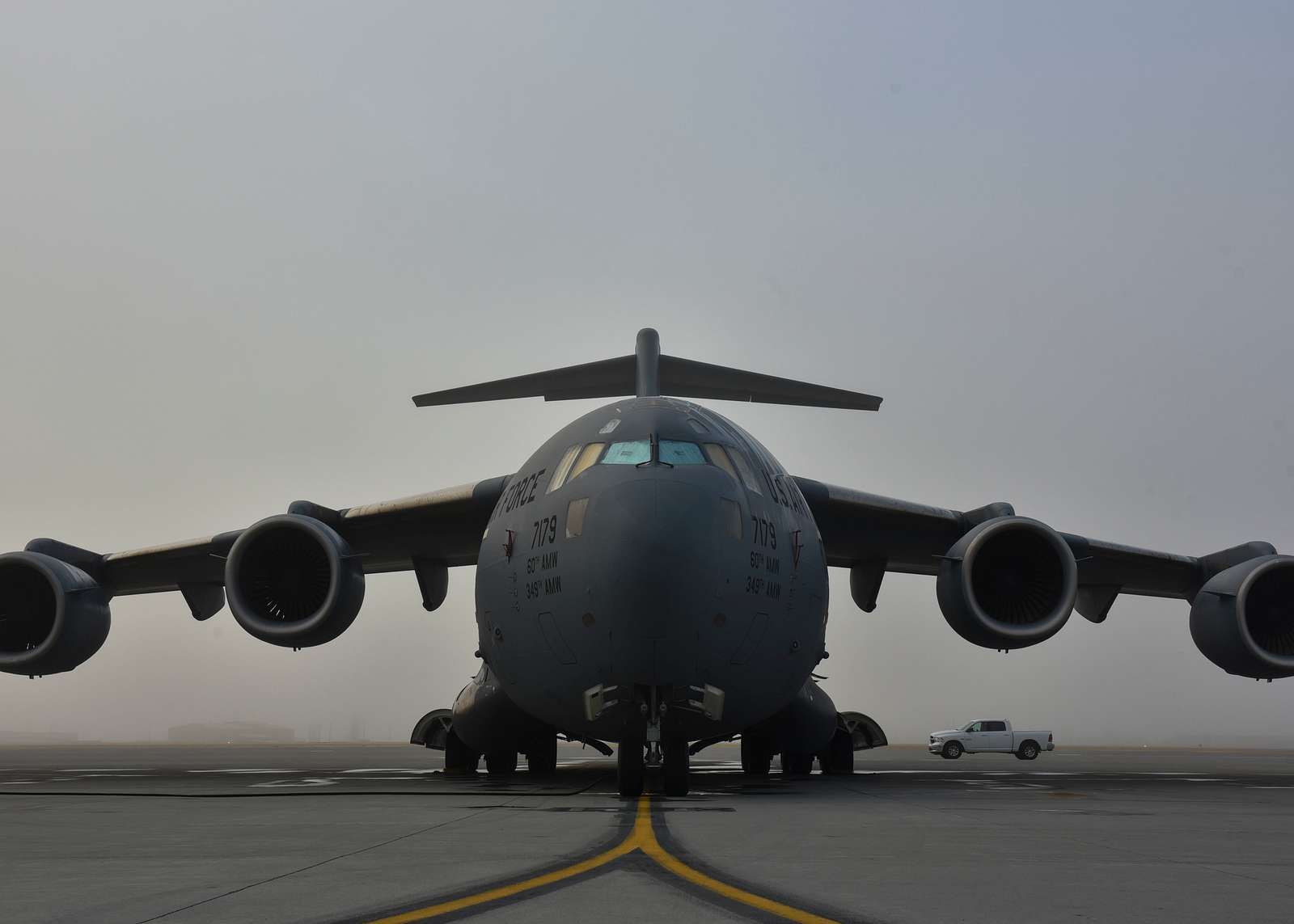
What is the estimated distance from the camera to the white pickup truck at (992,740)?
102 feet

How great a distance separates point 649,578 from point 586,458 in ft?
6.10

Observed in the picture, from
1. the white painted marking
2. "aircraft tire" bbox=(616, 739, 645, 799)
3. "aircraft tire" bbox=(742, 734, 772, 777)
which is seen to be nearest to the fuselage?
→ "aircraft tire" bbox=(616, 739, 645, 799)

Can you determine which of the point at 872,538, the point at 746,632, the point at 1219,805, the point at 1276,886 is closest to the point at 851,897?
the point at 1276,886

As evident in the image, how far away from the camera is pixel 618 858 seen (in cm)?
527

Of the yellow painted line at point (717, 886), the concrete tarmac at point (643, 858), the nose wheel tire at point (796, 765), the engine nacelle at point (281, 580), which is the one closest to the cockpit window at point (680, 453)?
the concrete tarmac at point (643, 858)

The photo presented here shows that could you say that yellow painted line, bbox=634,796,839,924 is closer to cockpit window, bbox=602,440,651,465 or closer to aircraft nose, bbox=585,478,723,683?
aircraft nose, bbox=585,478,723,683

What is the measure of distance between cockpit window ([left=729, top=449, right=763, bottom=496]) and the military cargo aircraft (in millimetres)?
36

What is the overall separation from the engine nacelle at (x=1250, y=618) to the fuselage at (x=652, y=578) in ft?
21.4

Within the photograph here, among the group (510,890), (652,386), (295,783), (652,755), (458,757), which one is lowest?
(510,890)

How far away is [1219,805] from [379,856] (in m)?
7.59

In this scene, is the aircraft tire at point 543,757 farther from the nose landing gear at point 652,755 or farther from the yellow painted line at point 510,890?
the yellow painted line at point 510,890

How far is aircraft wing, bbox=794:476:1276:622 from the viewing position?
605 inches

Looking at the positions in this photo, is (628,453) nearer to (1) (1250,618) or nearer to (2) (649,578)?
(2) (649,578)

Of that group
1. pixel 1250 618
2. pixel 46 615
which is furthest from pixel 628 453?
pixel 46 615
